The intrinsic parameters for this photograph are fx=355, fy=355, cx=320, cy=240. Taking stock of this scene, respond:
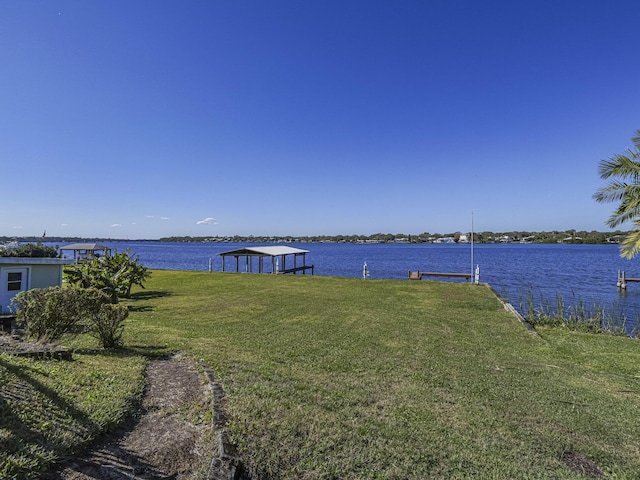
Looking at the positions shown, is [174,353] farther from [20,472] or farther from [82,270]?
[82,270]

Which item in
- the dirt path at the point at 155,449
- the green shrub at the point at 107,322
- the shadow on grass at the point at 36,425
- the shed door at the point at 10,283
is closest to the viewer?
the shadow on grass at the point at 36,425

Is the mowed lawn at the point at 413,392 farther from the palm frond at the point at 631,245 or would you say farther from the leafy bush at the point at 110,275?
the leafy bush at the point at 110,275

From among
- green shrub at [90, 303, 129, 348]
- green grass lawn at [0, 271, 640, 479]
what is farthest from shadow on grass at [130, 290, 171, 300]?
green shrub at [90, 303, 129, 348]

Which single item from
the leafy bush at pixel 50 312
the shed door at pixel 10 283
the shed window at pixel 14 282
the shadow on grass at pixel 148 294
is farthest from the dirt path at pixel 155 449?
the shadow on grass at pixel 148 294

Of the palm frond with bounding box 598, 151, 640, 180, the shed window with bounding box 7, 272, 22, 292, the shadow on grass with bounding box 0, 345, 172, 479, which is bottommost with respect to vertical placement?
the shadow on grass with bounding box 0, 345, 172, 479

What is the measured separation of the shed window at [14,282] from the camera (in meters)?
11.4

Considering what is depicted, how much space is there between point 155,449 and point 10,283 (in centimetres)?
1166

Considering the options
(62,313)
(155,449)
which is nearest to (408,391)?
(155,449)

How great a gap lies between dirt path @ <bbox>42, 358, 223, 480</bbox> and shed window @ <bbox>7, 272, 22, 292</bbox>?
33.8ft

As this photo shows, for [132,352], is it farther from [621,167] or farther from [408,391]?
[621,167]

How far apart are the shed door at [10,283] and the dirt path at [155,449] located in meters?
10.2

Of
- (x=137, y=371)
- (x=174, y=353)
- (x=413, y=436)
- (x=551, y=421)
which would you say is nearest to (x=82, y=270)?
(x=174, y=353)

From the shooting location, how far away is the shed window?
11.4 meters

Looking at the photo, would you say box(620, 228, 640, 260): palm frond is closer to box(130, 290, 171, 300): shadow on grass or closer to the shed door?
box(130, 290, 171, 300): shadow on grass
